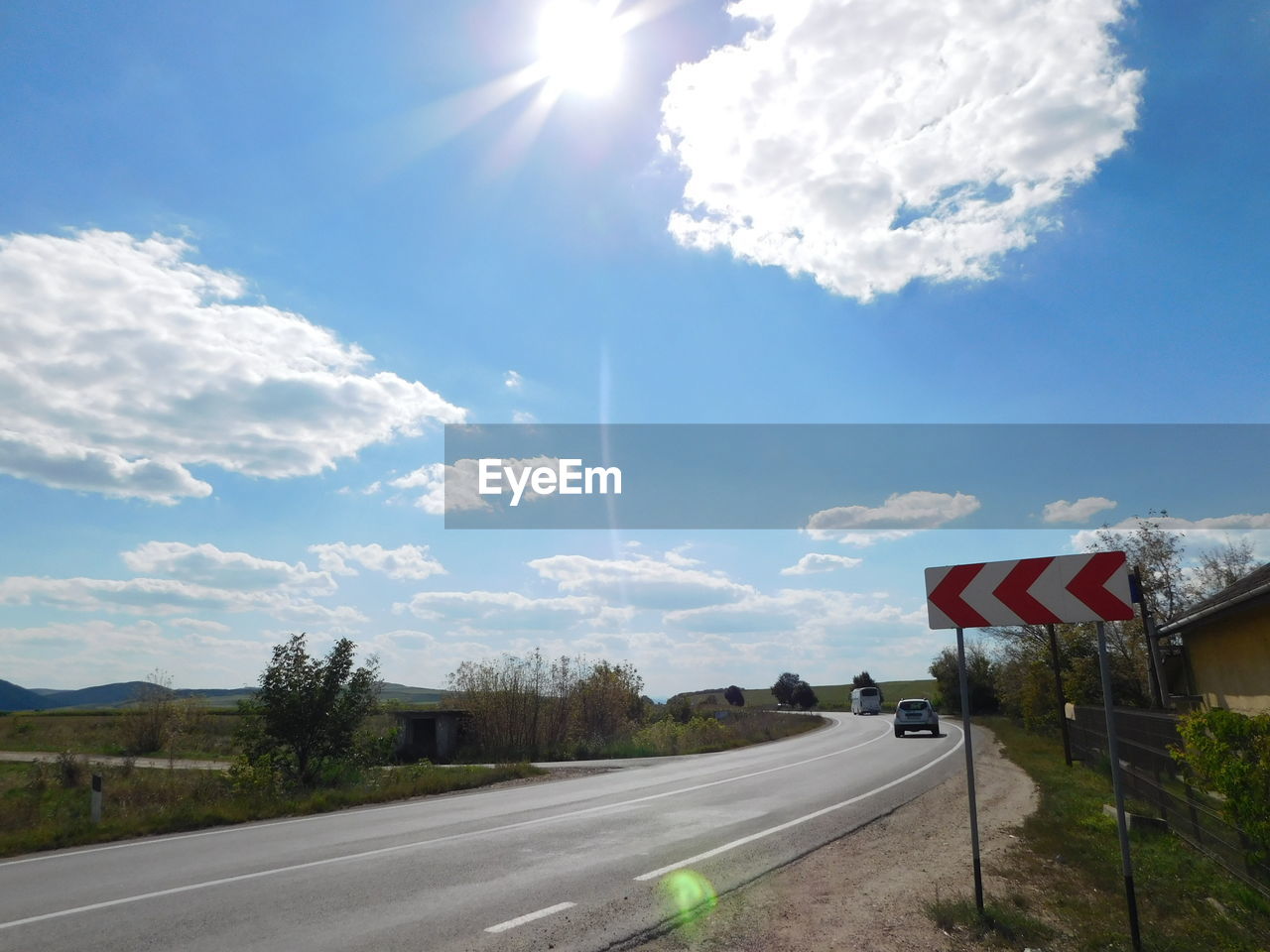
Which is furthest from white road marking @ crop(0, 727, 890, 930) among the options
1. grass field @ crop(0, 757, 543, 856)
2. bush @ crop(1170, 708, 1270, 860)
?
bush @ crop(1170, 708, 1270, 860)

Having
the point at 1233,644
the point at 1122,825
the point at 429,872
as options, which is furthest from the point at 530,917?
the point at 1233,644

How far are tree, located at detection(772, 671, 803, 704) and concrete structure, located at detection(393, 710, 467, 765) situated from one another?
339 ft

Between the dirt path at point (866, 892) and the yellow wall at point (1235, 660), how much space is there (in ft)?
15.3

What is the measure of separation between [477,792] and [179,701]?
104 feet

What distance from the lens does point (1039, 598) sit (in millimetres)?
6512

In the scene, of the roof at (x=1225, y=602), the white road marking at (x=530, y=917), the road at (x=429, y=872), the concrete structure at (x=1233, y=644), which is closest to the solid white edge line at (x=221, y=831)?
the road at (x=429, y=872)

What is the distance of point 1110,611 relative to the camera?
602cm

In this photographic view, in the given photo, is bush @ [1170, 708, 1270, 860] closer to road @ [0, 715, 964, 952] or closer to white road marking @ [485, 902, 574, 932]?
road @ [0, 715, 964, 952]

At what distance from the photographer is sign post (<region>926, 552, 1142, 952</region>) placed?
589 cm

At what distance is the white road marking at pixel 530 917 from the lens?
6414 millimetres

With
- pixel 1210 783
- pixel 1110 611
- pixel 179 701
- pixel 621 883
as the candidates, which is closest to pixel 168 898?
pixel 621 883

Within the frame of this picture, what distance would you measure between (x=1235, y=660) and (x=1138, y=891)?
943 centimetres

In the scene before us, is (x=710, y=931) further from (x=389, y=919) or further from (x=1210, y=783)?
(x=1210, y=783)

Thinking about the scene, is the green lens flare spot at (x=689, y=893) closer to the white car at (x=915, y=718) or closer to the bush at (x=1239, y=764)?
the bush at (x=1239, y=764)
